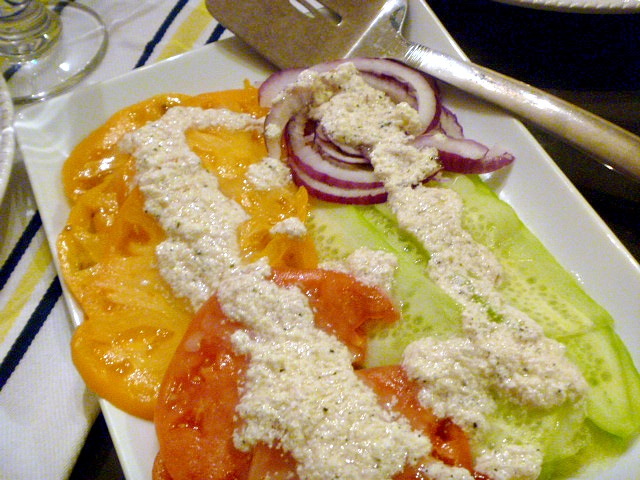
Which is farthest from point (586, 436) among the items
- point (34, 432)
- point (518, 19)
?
point (518, 19)

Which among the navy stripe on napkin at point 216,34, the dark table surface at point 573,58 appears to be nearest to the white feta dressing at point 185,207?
the navy stripe on napkin at point 216,34

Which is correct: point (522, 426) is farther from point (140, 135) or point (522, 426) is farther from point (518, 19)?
point (518, 19)

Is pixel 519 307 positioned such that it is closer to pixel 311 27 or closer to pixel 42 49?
pixel 311 27

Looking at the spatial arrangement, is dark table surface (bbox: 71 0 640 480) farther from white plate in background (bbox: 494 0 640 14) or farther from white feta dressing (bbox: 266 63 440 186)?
white feta dressing (bbox: 266 63 440 186)

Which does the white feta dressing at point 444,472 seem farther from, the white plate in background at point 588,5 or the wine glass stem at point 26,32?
the wine glass stem at point 26,32

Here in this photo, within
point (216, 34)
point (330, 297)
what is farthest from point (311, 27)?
point (330, 297)

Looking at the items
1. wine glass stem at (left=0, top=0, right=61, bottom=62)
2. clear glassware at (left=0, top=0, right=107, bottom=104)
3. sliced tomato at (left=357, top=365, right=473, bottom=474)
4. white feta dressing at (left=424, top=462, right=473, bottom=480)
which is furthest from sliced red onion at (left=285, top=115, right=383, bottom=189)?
wine glass stem at (left=0, top=0, right=61, bottom=62)
